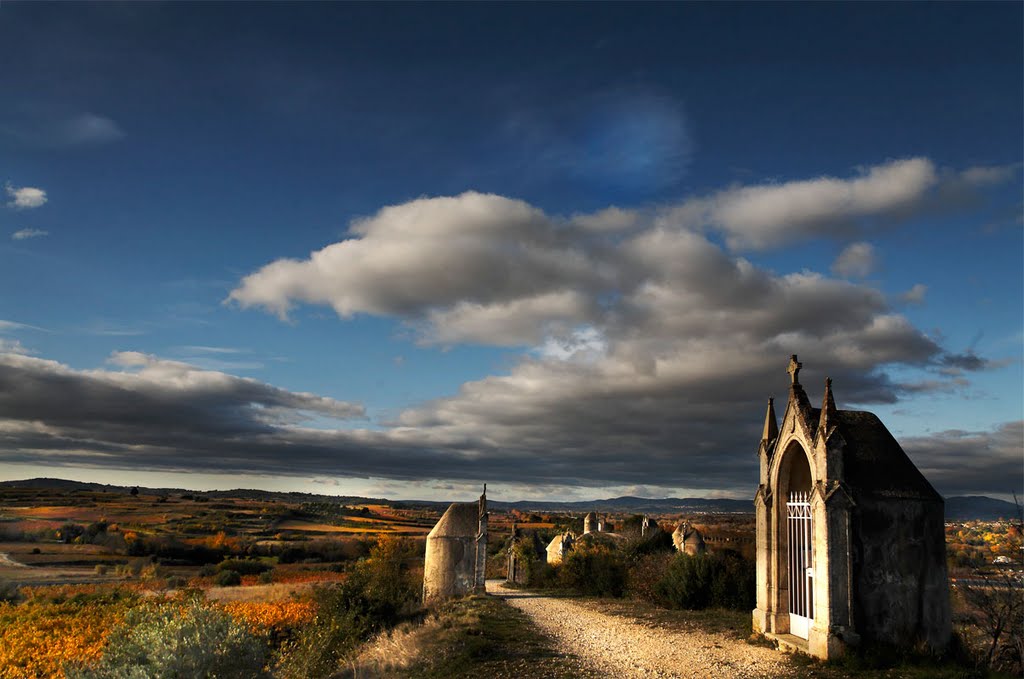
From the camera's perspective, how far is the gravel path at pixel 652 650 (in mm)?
15148

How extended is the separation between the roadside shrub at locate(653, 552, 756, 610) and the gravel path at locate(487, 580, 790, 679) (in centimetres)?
321

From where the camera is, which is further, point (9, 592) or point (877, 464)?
point (9, 592)

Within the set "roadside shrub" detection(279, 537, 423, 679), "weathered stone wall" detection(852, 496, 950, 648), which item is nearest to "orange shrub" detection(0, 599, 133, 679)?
"roadside shrub" detection(279, 537, 423, 679)

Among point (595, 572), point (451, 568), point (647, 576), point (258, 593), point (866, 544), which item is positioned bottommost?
point (258, 593)

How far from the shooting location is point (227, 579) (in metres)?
45.8

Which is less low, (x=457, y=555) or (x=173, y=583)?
(x=457, y=555)

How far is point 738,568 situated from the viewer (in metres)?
25.7

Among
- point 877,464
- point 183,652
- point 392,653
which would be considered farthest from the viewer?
point 392,653

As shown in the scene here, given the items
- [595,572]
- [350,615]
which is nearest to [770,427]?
[350,615]

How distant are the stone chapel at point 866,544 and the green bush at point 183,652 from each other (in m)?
12.0

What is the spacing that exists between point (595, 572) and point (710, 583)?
331 inches

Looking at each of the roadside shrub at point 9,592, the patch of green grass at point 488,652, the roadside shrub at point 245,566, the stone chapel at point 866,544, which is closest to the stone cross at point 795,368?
the stone chapel at point 866,544

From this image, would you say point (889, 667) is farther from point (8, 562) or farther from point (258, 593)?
point (8, 562)

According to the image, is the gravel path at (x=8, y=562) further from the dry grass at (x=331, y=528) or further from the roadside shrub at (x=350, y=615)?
the dry grass at (x=331, y=528)
